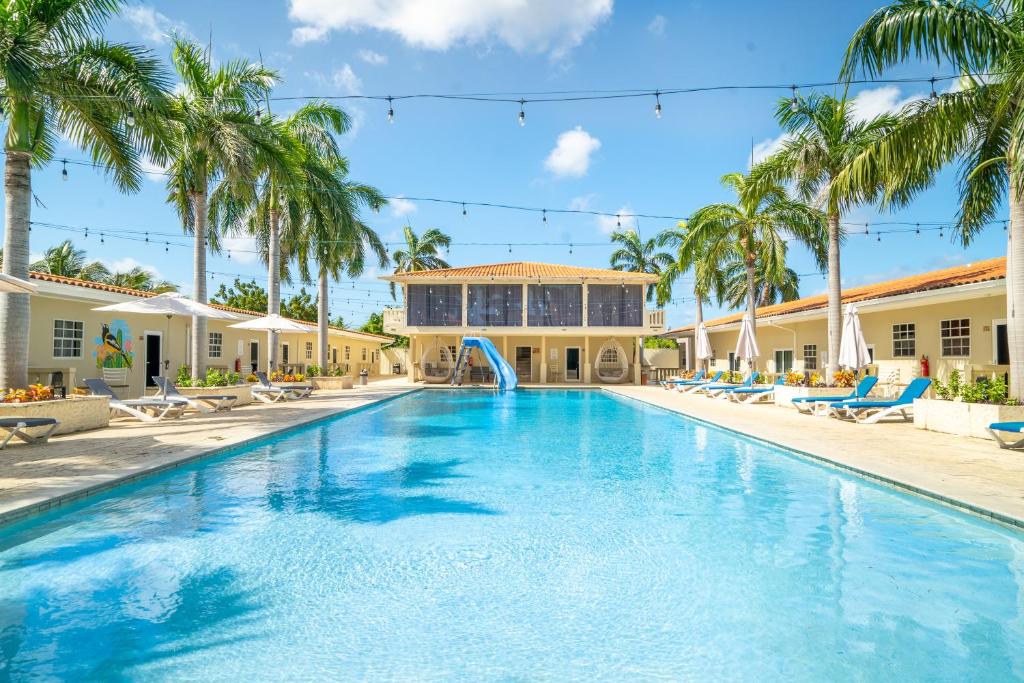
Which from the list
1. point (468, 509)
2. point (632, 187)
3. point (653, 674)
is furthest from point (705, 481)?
point (632, 187)

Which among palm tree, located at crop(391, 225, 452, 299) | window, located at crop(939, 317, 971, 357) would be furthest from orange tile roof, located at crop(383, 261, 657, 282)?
window, located at crop(939, 317, 971, 357)

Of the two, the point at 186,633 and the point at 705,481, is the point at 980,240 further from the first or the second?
the point at 186,633

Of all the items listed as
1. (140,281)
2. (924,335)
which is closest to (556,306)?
(924,335)

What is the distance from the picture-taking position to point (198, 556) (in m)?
4.58

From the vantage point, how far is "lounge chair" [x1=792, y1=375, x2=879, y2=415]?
503 inches

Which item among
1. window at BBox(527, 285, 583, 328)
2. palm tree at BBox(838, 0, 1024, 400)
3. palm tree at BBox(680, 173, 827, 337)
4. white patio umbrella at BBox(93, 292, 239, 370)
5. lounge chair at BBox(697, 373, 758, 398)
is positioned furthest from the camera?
window at BBox(527, 285, 583, 328)

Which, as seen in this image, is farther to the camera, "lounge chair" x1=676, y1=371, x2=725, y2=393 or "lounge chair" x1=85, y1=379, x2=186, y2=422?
"lounge chair" x1=676, y1=371, x2=725, y2=393

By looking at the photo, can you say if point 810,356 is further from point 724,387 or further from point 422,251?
point 422,251

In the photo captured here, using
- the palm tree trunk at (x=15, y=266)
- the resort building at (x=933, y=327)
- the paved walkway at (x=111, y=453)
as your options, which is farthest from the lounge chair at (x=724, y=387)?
the palm tree trunk at (x=15, y=266)

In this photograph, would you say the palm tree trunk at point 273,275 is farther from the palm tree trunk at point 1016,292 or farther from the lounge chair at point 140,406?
the palm tree trunk at point 1016,292

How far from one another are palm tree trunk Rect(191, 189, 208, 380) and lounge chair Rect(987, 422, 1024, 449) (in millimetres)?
15920

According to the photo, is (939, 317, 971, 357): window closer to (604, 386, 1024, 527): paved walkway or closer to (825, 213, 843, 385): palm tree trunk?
(825, 213, 843, 385): palm tree trunk

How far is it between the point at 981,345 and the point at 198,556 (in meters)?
16.7

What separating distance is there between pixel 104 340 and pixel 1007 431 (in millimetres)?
19957
